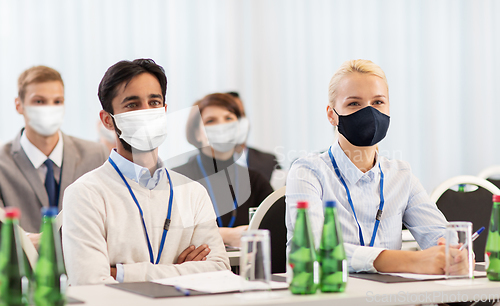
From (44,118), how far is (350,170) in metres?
1.75

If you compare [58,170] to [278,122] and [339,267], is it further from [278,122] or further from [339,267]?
[278,122]

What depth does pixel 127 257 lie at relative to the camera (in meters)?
1.50

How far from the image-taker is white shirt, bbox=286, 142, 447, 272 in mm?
1591

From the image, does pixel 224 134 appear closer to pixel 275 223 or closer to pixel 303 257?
pixel 275 223

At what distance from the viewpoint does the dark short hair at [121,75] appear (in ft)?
5.15

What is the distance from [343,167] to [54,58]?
2.88 meters

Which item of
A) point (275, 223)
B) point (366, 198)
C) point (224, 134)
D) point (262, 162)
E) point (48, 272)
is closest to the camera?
point (48, 272)

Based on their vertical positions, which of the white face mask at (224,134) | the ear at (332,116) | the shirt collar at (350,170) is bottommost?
the shirt collar at (350,170)

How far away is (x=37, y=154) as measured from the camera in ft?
8.28

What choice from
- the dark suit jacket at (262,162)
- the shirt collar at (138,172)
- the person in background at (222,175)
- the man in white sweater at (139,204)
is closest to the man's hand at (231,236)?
the person in background at (222,175)

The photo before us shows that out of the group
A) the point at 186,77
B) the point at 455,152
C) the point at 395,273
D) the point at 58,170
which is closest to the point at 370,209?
the point at 395,273

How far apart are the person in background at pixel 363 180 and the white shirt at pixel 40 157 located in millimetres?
1374

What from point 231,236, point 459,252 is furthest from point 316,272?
point 231,236

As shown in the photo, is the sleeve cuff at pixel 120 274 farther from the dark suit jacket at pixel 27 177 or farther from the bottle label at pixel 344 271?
the dark suit jacket at pixel 27 177
